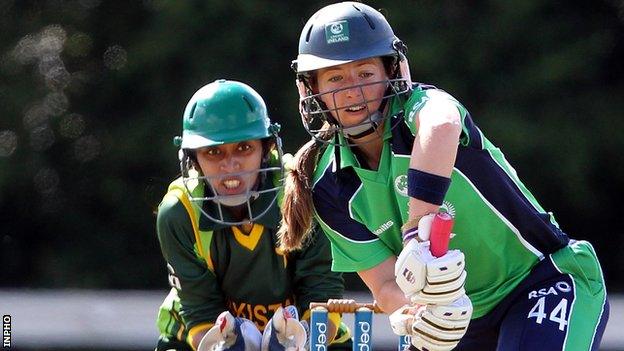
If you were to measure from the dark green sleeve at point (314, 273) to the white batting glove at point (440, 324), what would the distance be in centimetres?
115

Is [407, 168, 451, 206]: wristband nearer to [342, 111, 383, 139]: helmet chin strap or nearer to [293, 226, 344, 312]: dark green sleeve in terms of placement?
[342, 111, 383, 139]: helmet chin strap

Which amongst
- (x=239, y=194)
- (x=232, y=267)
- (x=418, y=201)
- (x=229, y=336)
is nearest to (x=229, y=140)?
(x=239, y=194)

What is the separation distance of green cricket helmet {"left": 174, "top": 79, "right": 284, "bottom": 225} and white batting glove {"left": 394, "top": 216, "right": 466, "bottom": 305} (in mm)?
1164

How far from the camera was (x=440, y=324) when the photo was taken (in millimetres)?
2848

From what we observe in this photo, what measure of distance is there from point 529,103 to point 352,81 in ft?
19.9

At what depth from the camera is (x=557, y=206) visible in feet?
30.9

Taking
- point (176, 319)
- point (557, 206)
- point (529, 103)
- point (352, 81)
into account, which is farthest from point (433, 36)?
point (352, 81)

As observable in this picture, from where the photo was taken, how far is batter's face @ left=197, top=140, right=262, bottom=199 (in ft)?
13.0

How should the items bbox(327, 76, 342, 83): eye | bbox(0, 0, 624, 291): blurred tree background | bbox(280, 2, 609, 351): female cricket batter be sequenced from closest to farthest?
bbox(280, 2, 609, 351): female cricket batter
bbox(327, 76, 342, 83): eye
bbox(0, 0, 624, 291): blurred tree background

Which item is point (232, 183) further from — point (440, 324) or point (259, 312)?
point (440, 324)

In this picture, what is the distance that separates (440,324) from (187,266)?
135cm

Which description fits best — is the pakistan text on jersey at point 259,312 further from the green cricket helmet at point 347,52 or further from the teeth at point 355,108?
the teeth at point 355,108

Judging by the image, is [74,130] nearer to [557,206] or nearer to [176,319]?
[557,206]

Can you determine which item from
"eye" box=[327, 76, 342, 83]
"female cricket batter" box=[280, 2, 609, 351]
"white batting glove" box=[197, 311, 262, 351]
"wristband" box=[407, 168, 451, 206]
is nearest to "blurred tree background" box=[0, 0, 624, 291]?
"white batting glove" box=[197, 311, 262, 351]
